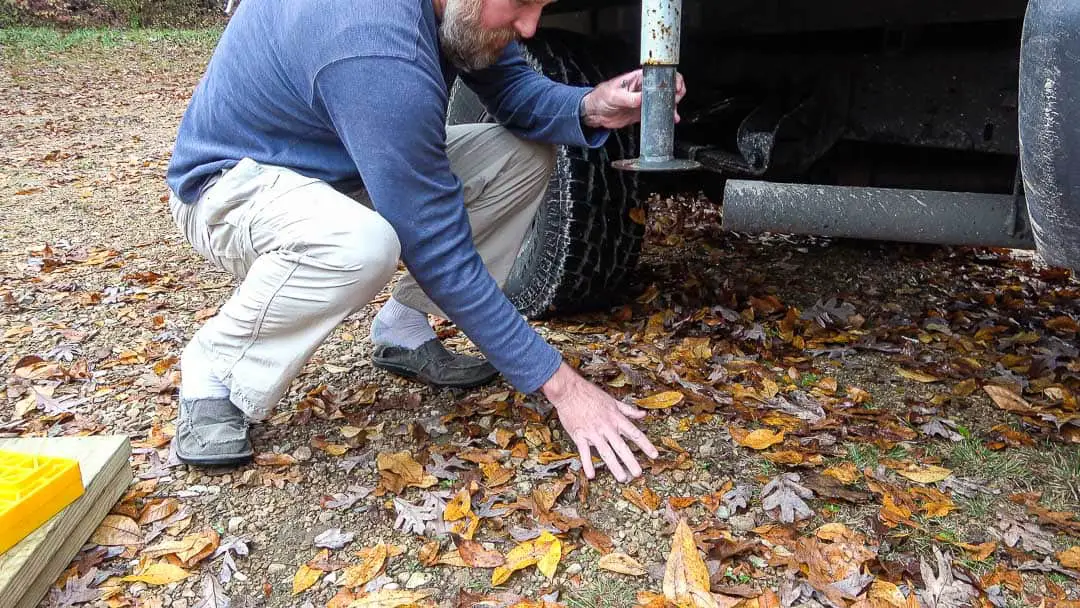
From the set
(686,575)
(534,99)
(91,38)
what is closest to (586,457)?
(686,575)

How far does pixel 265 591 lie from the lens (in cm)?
166

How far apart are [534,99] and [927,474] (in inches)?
56.6

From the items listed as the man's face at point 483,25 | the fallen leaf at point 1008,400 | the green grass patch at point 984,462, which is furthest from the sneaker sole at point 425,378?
the fallen leaf at point 1008,400

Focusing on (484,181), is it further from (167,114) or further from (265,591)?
(167,114)

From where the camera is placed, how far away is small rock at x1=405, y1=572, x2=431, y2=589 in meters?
1.67

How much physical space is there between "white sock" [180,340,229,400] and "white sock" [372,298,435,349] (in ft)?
1.85

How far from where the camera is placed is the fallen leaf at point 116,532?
5.88ft

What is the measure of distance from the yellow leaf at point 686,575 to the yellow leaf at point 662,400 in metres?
0.56

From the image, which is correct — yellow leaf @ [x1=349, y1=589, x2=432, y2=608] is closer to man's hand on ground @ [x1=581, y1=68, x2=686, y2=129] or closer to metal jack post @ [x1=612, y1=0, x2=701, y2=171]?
metal jack post @ [x1=612, y1=0, x2=701, y2=171]

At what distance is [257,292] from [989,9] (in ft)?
6.10

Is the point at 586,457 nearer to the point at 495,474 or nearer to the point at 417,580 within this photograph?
the point at 495,474

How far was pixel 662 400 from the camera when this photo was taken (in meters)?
2.30

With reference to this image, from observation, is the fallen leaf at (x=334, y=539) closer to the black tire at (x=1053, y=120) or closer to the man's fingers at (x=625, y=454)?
the man's fingers at (x=625, y=454)

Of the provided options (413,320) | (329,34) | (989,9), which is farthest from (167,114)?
(989,9)
